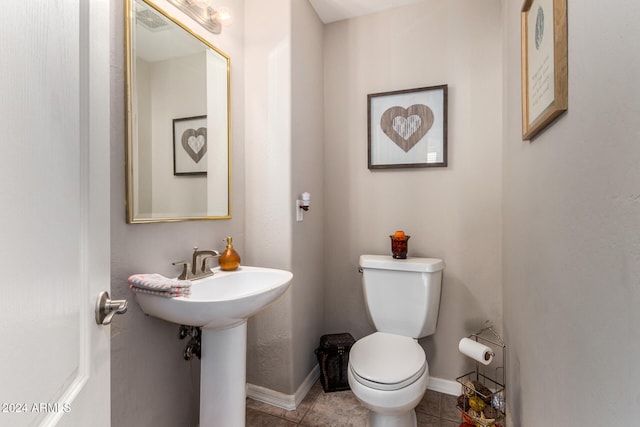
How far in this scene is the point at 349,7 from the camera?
6.16ft

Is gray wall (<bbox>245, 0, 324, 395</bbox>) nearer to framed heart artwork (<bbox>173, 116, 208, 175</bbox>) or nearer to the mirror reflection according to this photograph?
the mirror reflection

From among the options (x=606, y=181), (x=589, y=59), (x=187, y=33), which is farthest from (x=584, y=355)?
(x=187, y=33)

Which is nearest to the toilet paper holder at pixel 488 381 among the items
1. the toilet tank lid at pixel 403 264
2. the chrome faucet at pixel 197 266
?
the toilet tank lid at pixel 403 264

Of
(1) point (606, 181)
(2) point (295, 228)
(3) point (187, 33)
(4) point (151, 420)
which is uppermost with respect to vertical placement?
(3) point (187, 33)

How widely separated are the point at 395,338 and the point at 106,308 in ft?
4.49

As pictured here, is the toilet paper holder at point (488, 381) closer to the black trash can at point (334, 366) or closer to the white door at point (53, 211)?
the black trash can at point (334, 366)

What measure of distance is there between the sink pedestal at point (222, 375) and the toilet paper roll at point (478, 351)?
109cm

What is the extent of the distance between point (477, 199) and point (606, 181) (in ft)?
3.99

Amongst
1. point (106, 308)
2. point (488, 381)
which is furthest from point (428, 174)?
point (106, 308)

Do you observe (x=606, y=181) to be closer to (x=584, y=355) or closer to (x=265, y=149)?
(x=584, y=355)

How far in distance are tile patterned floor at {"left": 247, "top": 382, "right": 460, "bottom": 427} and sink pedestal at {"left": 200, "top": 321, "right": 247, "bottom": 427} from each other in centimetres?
42

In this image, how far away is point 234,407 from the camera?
3.86ft

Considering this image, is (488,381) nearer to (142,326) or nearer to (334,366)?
(334,366)

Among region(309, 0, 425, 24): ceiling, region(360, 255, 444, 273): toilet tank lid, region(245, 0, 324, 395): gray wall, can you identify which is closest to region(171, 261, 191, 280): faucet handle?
region(245, 0, 324, 395): gray wall
